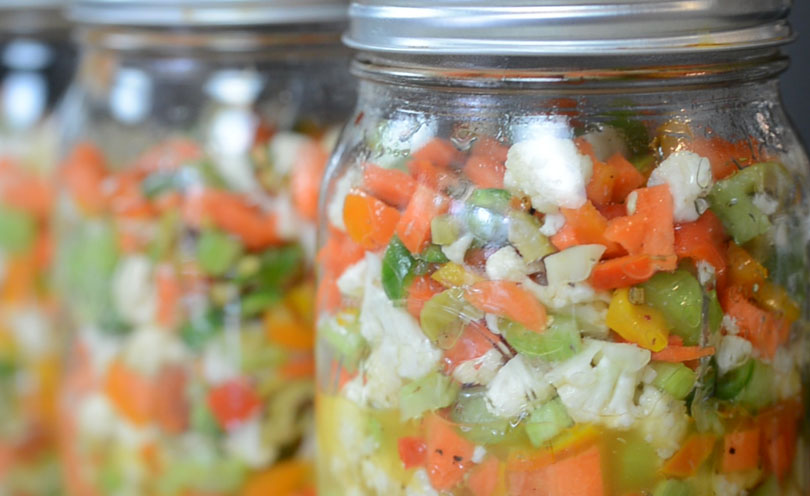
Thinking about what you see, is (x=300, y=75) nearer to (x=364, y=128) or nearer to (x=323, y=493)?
(x=364, y=128)

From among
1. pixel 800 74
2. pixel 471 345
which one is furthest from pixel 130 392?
pixel 800 74

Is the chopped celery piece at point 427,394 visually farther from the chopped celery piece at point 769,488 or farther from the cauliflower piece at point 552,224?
the chopped celery piece at point 769,488

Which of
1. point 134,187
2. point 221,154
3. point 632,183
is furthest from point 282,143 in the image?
point 632,183

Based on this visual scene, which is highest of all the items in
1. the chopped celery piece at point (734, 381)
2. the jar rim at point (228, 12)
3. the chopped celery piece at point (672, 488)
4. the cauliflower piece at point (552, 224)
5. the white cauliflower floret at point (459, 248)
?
the jar rim at point (228, 12)

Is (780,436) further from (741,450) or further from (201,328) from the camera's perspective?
(201,328)

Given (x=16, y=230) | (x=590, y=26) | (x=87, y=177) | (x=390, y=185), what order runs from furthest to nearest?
(x=16, y=230)
(x=87, y=177)
(x=390, y=185)
(x=590, y=26)

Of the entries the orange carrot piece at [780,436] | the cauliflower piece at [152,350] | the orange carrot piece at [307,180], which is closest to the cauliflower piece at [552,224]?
the orange carrot piece at [780,436]
